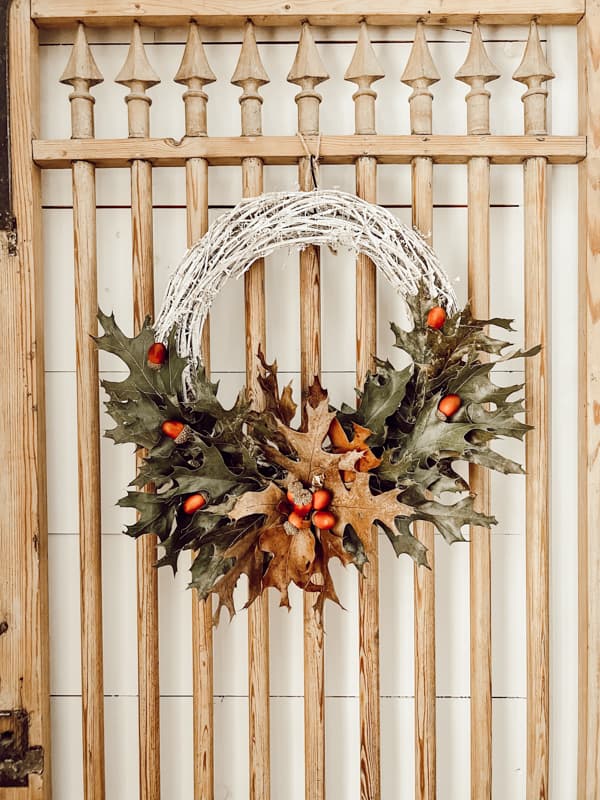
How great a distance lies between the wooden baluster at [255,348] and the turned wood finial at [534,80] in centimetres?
45

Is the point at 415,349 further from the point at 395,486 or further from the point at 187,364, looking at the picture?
the point at 187,364

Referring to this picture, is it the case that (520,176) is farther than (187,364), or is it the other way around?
(520,176)

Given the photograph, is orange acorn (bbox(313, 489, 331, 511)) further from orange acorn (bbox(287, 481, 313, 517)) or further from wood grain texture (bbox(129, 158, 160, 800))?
wood grain texture (bbox(129, 158, 160, 800))

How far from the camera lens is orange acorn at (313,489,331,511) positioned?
111 centimetres

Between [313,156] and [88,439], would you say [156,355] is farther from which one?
[313,156]

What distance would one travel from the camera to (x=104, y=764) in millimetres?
1286

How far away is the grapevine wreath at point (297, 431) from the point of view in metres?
1.13

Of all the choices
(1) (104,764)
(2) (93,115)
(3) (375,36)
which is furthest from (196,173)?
(1) (104,764)

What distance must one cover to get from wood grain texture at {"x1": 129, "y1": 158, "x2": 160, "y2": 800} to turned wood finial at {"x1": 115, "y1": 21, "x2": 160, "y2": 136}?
0.07m

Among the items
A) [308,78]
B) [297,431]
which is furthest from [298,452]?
→ [308,78]

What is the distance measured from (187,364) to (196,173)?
33 centimetres

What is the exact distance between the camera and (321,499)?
1.11 meters

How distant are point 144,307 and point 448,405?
540 millimetres

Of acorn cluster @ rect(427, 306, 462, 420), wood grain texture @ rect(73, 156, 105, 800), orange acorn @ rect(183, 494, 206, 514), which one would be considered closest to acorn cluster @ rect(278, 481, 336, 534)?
orange acorn @ rect(183, 494, 206, 514)
